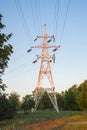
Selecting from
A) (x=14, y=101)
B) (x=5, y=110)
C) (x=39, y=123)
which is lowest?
(x=39, y=123)

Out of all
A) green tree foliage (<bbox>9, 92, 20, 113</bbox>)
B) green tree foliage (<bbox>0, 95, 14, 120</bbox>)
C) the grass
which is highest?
green tree foliage (<bbox>9, 92, 20, 113</bbox>)

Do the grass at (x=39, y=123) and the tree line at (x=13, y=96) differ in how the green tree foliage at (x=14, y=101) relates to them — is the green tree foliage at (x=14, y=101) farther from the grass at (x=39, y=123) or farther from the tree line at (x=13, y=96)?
the grass at (x=39, y=123)

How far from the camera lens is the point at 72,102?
111938mm

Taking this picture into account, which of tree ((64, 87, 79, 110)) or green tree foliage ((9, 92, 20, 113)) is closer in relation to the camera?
green tree foliage ((9, 92, 20, 113))

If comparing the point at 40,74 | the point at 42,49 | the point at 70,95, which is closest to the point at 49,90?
the point at 40,74

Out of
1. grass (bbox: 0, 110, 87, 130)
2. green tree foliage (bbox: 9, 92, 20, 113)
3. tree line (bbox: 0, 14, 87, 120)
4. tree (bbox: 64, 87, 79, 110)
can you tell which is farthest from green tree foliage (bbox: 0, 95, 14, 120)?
tree (bbox: 64, 87, 79, 110)

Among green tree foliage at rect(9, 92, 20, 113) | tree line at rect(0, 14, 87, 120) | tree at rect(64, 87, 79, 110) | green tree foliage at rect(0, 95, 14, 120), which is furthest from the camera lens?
tree at rect(64, 87, 79, 110)

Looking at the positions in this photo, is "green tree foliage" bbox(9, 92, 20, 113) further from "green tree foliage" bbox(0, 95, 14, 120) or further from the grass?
the grass

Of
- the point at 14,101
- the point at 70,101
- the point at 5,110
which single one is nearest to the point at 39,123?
the point at 5,110

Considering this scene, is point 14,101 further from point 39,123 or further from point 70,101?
point 39,123

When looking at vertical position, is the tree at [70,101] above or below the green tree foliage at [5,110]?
above

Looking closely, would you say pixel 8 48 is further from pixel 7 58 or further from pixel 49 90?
pixel 49 90

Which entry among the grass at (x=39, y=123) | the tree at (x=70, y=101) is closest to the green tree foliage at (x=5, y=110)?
the grass at (x=39, y=123)

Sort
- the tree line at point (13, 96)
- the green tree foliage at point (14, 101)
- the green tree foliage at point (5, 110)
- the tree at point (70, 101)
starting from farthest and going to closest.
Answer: the tree at point (70, 101), the green tree foliage at point (14, 101), the green tree foliage at point (5, 110), the tree line at point (13, 96)
